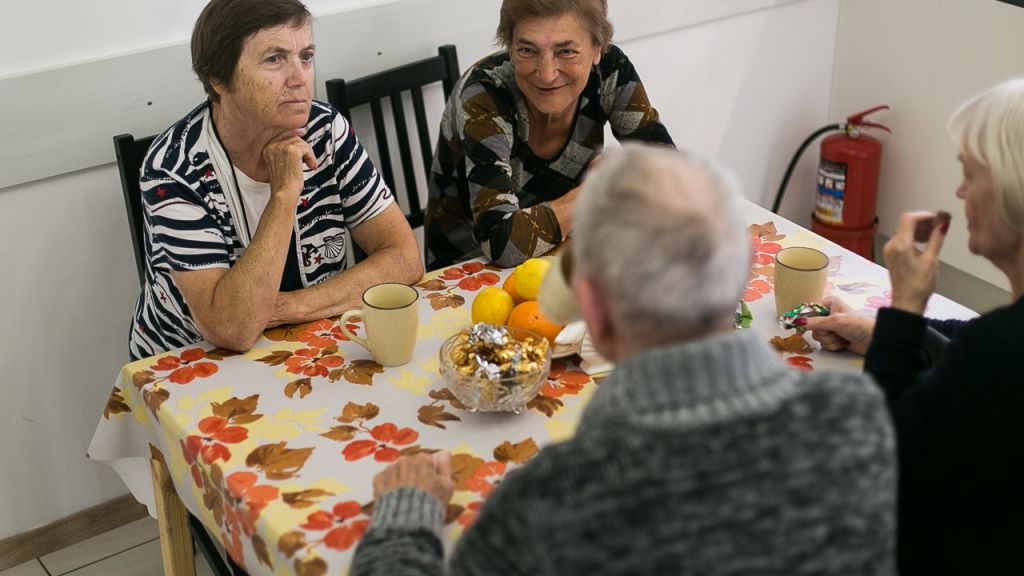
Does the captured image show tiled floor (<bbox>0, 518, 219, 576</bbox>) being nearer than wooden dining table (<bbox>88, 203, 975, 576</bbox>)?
No

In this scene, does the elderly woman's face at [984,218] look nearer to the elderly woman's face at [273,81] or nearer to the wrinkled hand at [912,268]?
the wrinkled hand at [912,268]

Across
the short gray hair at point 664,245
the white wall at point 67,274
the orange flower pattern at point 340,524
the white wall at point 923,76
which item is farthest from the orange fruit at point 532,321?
the white wall at point 923,76

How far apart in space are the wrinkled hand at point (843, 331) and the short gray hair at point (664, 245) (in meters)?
0.67

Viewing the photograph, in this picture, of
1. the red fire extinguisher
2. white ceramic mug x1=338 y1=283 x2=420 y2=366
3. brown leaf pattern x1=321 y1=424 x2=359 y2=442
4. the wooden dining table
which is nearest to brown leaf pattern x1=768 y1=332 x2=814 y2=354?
the wooden dining table

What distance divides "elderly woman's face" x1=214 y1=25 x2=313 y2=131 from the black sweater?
46.2 inches

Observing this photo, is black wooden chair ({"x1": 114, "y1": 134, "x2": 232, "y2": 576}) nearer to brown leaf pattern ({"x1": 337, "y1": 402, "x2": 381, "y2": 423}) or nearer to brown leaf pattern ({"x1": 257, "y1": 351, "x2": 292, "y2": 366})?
brown leaf pattern ({"x1": 257, "y1": 351, "x2": 292, "y2": 366})

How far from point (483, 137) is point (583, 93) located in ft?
0.97

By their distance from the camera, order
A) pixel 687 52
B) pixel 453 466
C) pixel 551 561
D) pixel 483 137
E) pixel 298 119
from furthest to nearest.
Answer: pixel 687 52 < pixel 483 137 < pixel 298 119 < pixel 453 466 < pixel 551 561

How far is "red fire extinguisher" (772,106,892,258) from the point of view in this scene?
11.1 ft

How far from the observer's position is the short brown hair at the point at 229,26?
6.20 feet

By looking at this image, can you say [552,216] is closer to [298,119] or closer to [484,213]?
[484,213]

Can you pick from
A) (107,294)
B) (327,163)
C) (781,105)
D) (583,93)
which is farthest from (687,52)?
(107,294)

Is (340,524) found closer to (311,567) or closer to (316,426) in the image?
(311,567)

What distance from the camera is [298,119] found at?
196 cm
